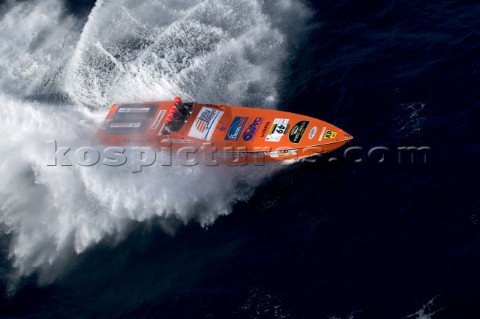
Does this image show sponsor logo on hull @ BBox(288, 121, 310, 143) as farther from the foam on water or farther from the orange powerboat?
the foam on water

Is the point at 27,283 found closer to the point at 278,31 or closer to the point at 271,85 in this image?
the point at 271,85

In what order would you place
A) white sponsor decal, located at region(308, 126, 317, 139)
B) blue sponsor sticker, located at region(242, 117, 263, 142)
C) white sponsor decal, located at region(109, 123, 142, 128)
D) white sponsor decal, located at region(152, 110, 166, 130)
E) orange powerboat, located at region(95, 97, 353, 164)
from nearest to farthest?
1. white sponsor decal, located at region(308, 126, 317, 139)
2. orange powerboat, located at region(95, 97, 353, 164)
3. blue sponsor sticker, located at region(242, 117, 263, 142)
4. white sponsor decal, located at region(152, 110, 166, 130)
5. white sponsor decal, located at region(109, 123, 142, 128)

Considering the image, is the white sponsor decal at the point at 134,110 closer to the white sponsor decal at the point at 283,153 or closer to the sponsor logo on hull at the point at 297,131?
the white sponsor decal at the point at 283,153

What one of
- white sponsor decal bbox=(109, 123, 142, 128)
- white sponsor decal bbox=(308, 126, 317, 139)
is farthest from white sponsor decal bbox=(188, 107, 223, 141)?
white sponsor decal bbox=(308, 126, 317, 139)

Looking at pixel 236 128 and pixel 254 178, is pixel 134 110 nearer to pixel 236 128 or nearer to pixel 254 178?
pixel 236 128

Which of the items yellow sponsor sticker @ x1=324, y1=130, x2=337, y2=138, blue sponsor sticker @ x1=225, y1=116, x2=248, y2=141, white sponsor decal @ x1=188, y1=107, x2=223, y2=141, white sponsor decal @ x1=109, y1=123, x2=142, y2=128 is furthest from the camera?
white sponsor decal @ x1=109, y1=123, x2=142, y2=128

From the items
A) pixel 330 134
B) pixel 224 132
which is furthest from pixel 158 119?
pixel 330 134
